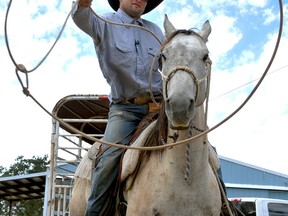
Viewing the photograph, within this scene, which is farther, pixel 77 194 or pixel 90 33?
pixel 77 194

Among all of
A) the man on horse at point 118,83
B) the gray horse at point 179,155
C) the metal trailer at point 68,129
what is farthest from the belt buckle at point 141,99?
the metal trailer at point 68,129

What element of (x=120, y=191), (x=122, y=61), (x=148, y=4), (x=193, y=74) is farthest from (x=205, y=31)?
(x=148, y=4)

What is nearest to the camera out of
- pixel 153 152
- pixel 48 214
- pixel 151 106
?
pixel 153 152

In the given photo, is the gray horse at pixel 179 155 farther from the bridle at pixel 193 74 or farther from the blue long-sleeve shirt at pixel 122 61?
the blue long-sleeve shirt at pixel 122 61

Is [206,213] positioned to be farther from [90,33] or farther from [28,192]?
[28,192]

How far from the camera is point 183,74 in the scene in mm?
3799

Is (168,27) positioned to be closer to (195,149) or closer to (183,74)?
(183,74)

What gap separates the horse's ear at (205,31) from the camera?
4504mm

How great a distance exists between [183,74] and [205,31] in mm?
943

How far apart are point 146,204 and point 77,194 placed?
2.56 metres

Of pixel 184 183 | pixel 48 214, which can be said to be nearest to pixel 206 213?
pixel 184 183

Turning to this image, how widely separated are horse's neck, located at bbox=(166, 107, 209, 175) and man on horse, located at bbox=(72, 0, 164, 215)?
945mm

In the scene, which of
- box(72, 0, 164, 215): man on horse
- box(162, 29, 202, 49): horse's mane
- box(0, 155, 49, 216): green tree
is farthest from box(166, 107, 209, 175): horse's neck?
box(0, 155, 49, 216): green tree

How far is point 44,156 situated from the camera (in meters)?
52.7
